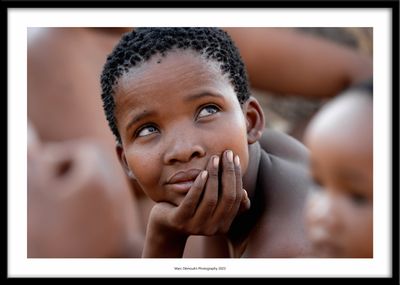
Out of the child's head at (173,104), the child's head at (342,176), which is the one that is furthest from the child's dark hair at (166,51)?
the child's head at (342,176)

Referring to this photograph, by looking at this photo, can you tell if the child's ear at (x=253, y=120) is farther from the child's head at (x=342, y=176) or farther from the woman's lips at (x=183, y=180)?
the child's head at (x=342, y=176)

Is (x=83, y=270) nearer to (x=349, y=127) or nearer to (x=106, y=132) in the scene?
(x=106, y=132)

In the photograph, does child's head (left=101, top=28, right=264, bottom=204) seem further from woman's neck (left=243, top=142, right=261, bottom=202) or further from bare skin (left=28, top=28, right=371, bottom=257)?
bare skin (left=28, top=28, right=371, bottom=257)

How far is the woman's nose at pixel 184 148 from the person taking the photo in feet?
4.66

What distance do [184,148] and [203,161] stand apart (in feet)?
0.14

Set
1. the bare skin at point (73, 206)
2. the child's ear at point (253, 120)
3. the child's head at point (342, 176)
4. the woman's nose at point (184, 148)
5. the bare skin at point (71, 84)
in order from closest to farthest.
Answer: the child's head at point (342, 176)
the woman's nose at point (184, 148)
the child's ear at point (253, 120)
the bare skin at point (73, 206)
the bare skin at point (71, 84)

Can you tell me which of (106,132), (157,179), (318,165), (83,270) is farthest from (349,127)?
(106,132)

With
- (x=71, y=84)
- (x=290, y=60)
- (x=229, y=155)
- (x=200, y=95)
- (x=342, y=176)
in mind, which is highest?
(x=290, y=60)

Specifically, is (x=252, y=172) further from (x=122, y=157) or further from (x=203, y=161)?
(x=122, y=157)

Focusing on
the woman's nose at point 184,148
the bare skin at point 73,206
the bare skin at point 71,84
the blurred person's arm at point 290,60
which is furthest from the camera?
the blurred person's arm at point 290,60

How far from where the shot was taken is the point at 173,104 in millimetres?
1432

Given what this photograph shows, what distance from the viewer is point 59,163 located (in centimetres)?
176

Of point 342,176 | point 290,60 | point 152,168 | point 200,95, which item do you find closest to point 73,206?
point 152,168
